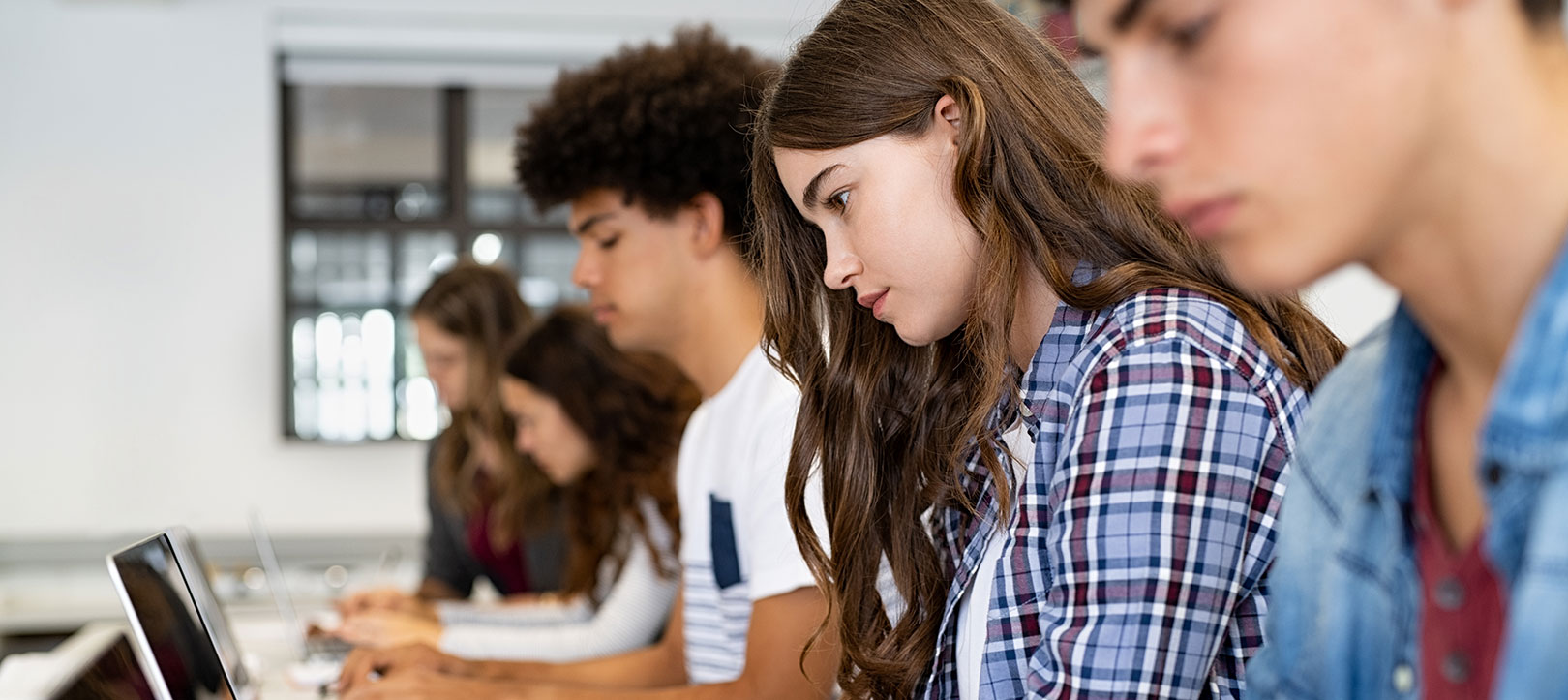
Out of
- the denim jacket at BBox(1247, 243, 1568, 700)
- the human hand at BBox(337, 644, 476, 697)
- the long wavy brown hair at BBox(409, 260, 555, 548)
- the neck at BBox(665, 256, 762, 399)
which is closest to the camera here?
the denim jacket at BBox(1247, 243, 1568, 700)

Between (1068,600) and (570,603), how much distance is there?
193cm

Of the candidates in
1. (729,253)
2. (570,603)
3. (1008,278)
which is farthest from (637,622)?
(1008,278)

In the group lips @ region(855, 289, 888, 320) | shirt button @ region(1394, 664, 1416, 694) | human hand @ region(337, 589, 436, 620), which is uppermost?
lips @ region(855, 289, 888, 320)

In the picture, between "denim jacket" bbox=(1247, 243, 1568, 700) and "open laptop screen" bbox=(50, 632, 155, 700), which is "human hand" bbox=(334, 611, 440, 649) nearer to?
"open laptop screen" bbox=(50, 632, 155, 700)

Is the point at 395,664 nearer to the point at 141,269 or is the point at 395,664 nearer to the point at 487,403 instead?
the point at 487,403

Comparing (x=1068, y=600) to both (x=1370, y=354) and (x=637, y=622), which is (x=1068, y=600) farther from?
(x=637, y=622)

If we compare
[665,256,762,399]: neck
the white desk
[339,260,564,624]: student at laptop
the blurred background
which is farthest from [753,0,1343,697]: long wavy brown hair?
the blurred background

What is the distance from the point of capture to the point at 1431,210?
0.56 m

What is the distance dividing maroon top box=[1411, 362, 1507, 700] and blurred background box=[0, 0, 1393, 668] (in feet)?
14.1

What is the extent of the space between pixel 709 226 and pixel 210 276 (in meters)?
3.75

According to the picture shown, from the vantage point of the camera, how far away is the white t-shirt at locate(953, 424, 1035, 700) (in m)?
1.18

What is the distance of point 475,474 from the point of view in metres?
3.29

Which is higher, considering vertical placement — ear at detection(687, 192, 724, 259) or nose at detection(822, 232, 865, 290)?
ear at detection(687, 192, 724, 259)

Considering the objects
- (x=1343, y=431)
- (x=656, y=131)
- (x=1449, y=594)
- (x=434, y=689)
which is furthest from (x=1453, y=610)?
(x=434, y=689)
